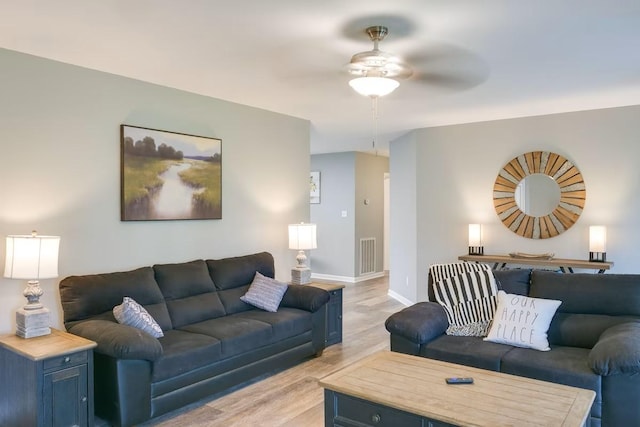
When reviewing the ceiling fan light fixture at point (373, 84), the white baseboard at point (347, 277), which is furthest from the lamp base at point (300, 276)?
the white baseboard at point (347, 277)

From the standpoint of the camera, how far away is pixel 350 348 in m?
4.60

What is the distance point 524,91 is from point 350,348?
9.22 ft

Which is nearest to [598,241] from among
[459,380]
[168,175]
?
[459,380]

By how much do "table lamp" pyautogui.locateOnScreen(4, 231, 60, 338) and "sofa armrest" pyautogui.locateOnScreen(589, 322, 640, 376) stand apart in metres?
3.16

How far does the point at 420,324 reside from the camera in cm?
328

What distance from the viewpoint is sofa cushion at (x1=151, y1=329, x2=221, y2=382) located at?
2979mm

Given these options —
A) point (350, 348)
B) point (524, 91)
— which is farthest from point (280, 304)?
point (524, 91)

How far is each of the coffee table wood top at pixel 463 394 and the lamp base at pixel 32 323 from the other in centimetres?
178

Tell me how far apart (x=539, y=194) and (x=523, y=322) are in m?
2.46

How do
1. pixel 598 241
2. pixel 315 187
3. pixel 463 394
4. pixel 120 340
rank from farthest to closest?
pixel 315 187, pixel 598 241, pixel 120 340, pixel 463 394

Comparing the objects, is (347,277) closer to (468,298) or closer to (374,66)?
(468,298)

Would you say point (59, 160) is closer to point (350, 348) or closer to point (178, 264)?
point (178, 264)

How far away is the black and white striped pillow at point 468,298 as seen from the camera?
11.4ft

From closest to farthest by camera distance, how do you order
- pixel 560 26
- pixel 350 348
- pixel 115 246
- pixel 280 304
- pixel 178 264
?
A: 1. pixel 560 26
2. pixel 115 246
3. pixel 178 264
4. pixel 280 304
5. pixel 350 348
